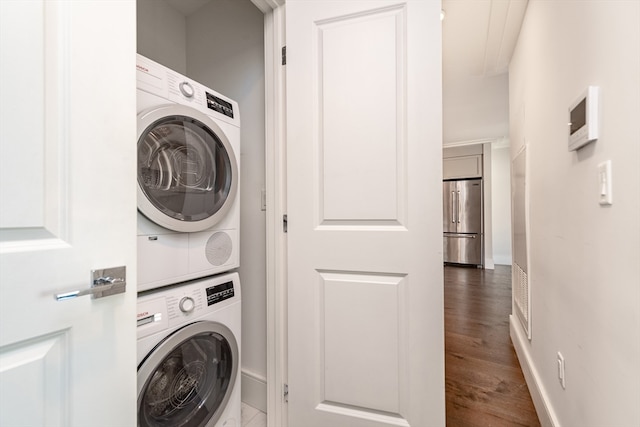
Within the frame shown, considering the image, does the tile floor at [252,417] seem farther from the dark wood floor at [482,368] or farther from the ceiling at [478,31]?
the ceiling at [478,31]

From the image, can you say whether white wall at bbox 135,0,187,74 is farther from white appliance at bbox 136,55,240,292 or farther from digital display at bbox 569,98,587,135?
digital display at bbox 569,98,587,135

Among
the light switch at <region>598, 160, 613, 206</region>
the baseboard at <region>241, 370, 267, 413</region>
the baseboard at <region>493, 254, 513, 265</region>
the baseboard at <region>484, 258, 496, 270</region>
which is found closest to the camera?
the light switch at <region>598, 160, 613, 206</region>

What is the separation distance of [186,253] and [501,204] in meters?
6.27

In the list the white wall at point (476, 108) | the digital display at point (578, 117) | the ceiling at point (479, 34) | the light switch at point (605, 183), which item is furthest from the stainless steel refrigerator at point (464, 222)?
the light switch at point (605, 183)

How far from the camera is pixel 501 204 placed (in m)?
5.77

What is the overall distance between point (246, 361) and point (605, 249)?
175 centimetres

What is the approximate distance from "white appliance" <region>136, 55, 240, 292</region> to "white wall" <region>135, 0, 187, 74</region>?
0.98 m

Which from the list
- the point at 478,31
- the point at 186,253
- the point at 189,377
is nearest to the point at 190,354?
the point at 189,377

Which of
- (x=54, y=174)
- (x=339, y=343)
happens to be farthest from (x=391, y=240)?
(x=54, y=174)

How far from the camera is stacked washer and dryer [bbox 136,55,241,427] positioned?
3.28ft

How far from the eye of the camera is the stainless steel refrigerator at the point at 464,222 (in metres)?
5.50

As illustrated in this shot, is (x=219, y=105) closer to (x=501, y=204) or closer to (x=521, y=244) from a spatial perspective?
(x=521, y=244)

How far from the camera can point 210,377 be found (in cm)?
122

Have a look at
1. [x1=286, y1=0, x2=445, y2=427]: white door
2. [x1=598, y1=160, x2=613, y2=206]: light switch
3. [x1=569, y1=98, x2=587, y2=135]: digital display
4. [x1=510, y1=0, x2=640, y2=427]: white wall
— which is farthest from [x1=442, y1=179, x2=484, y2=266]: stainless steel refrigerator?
[x1=598, y1=160, x2=613, y2=206]: light switch
